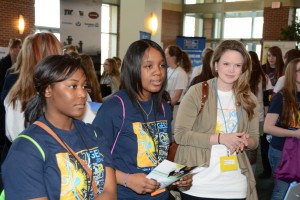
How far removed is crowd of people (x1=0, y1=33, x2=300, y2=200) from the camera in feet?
4.12

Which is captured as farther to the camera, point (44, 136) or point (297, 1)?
point (297, 1)

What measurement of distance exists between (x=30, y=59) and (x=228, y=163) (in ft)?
4.32

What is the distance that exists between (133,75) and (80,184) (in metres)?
0.63

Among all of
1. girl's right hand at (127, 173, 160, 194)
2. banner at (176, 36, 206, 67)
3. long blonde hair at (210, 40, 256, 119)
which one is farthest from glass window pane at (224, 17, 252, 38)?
girl's right hand at (127, 173, 160, 194)

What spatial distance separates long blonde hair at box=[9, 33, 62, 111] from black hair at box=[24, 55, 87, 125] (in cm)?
54

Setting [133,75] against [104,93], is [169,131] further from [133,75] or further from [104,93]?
[104,93]

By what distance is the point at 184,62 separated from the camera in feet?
18.9

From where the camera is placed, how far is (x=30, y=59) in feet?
6.73

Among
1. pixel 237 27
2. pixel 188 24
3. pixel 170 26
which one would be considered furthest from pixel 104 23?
pixel 237 27

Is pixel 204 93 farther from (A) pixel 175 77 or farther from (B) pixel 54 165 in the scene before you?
(A) pixel 175 77

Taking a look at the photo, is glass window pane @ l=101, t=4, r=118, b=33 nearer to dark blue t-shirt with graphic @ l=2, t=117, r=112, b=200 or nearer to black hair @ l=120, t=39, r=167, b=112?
black hair @ l=120, t=39, r=167, b=112

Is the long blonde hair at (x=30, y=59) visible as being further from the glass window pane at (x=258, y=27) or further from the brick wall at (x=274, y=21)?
the glass window pane at (x=258, y=27)

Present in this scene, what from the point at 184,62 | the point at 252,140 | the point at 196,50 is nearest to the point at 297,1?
the point at 196,50

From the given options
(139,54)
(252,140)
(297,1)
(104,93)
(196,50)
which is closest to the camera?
(139,54)
